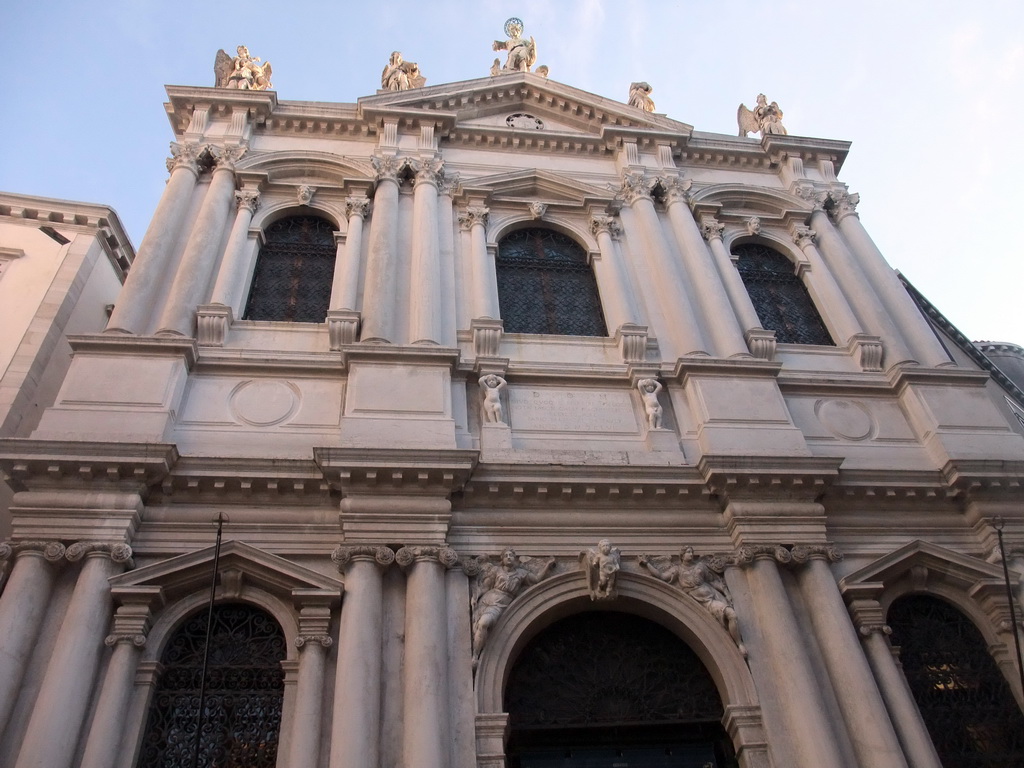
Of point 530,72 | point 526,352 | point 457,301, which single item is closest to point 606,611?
point 526,352

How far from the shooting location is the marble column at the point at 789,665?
28.8 ft

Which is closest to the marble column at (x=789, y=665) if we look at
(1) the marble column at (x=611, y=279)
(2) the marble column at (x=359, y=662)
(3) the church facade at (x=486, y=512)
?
(3) the church facade at (x=486, y=512)

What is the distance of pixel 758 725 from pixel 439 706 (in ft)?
11.1

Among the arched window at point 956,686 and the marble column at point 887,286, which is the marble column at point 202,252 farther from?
the marble column at point 887,286

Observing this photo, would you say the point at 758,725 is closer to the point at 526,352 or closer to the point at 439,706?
the point at 439,706

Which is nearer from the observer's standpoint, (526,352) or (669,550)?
(669,550)

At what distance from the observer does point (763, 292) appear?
15.1 m

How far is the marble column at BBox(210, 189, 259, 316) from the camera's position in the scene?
42.0 ft

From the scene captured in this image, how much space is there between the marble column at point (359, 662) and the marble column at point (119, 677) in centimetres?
199

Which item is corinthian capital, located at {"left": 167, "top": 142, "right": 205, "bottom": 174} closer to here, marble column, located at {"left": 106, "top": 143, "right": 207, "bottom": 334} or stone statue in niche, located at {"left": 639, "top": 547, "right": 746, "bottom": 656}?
marble column, located at {"left": 106, "top": 143, "right": 207, "bottom": 334}

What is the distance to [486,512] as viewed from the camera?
1044 cm

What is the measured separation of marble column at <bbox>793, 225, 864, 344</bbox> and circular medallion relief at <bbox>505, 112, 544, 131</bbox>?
18.0 ft

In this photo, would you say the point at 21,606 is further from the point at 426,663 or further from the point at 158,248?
the point at 158,248

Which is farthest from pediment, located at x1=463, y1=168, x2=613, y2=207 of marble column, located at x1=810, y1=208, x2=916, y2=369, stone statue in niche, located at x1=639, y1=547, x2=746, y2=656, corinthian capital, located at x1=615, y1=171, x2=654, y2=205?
stone statue in niche, located at x1=639, y1=547, x2=746, y2=656
